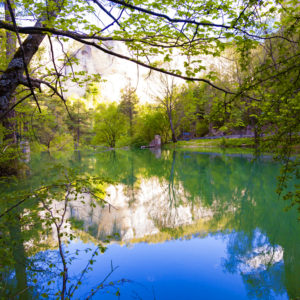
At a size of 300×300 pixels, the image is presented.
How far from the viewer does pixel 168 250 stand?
4297mm

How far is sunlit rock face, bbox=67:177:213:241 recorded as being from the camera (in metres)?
5.19

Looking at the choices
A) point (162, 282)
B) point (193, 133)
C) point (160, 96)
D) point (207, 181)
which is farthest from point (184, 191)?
point (193, 133)

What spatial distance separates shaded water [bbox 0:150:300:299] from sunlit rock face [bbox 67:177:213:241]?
25mm

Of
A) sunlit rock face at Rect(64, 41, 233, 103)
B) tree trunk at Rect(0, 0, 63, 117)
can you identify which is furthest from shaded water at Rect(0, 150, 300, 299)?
sunlit rock face at Rect(64, 41, 233, 103)

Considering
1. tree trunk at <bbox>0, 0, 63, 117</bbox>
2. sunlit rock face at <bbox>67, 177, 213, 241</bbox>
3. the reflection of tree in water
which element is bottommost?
the reflection of tree in water

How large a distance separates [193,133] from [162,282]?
37.3 metres

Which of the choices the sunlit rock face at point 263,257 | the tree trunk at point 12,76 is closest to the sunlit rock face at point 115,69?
the tree trunk at point 12,76

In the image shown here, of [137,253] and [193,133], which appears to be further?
[193,133]

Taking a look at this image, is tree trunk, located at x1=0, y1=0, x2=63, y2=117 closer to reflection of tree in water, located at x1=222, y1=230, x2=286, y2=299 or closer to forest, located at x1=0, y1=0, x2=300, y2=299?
forest, located at x1=0, y1=0, x2=300, y2=299

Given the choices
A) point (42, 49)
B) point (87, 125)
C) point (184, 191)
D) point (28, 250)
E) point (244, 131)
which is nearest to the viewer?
point (28, 250)

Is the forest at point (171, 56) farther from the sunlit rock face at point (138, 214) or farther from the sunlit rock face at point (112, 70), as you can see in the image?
the sunlit rock face at point (138, 214)

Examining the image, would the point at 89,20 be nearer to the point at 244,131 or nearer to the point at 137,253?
the point at 137,253

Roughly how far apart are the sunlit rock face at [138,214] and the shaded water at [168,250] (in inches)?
1.0

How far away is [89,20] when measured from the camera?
3.53 metres
